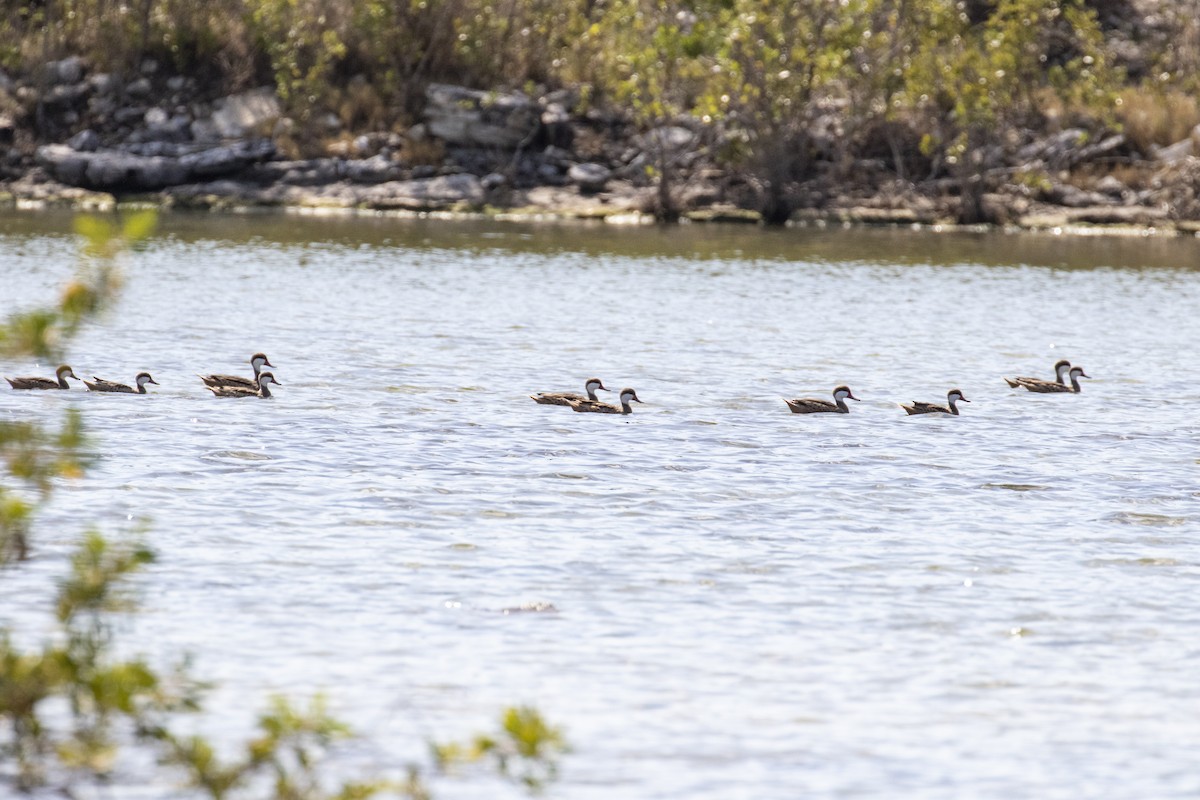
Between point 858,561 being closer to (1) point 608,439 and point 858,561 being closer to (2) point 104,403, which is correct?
(1) point 608,439

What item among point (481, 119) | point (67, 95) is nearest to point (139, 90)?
point (67, 95)

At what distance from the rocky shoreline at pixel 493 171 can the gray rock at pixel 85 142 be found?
0.17ft

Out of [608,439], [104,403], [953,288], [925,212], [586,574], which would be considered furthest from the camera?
[925,212]

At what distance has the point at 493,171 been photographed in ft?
193

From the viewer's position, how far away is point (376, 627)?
11594 millimetres

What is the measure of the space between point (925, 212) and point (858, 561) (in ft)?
141

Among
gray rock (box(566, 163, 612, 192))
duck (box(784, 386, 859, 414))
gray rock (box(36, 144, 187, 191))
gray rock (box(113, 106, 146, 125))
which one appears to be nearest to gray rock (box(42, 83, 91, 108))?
gray rock (box(113, 106, 146, 125))

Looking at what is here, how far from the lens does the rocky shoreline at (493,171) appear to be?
181ft

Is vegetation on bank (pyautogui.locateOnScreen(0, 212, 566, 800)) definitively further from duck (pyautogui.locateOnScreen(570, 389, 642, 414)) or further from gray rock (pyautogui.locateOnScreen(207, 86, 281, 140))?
gray rock (pyautogui.locateOnScreen(207, 86, 281, 140))

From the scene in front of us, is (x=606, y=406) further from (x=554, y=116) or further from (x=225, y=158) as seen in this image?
(x=225, y=158)

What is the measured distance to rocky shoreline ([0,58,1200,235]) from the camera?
5506cm

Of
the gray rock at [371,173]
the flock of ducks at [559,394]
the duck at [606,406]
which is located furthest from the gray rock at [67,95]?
the duck at [606,406]

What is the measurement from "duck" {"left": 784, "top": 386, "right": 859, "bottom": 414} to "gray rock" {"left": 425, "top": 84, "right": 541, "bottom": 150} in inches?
1507

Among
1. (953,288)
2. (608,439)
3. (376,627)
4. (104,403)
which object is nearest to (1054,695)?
(376,627)
